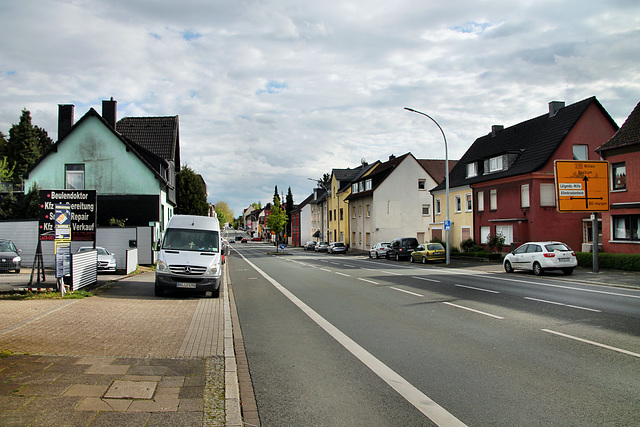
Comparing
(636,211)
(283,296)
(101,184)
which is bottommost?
(283,296)

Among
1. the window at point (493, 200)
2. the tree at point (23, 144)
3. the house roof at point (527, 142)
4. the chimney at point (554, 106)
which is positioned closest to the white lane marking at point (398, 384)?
the house roof at point (527, 142)

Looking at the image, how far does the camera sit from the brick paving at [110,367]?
452 cm

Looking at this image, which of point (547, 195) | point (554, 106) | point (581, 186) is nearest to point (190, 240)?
point (581, 186)

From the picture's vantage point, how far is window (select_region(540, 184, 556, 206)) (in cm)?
3250

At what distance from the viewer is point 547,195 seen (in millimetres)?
32625

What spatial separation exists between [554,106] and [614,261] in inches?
673

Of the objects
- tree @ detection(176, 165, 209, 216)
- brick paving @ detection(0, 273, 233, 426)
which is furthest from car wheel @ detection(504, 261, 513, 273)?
tree @ detection(176, 165, 209, 216)

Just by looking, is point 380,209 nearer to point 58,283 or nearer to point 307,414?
point 58,283

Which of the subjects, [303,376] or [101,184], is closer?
[303,376]

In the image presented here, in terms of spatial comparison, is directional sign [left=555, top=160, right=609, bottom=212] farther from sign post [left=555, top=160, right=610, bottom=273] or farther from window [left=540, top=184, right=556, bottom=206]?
window [left=540, top=184, right=556, bottom=206]

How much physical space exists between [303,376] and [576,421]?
3040mm

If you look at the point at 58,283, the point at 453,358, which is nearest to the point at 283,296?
the point at 58,283

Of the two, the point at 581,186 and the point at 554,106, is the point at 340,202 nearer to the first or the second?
the point at 554,106

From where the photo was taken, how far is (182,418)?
447 cm
